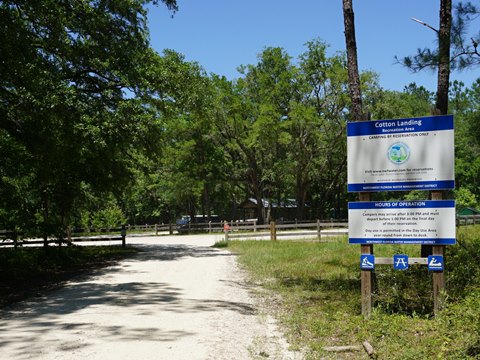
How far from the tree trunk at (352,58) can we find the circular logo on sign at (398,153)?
195 cm

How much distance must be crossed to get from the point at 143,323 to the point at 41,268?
991 cm

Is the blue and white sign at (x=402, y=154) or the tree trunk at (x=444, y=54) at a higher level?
the tree trunk at (x=444, y=54)

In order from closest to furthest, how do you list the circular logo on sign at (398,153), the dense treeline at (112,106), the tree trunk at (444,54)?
1. the circular logo on sign at (398,153)
2. the tree trunk at (444,54)
3. the dense treeline at (112,106)

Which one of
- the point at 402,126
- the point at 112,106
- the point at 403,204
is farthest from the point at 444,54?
the point at 112,106

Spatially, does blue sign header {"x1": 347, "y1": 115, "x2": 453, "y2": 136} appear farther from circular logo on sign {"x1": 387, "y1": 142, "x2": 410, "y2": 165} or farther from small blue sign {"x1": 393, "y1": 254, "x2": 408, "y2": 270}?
small blue sign {"x1": 393, "y1": 254, "x2": 408, "y2": 270}

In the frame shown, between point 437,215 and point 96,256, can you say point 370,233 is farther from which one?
point 96,256

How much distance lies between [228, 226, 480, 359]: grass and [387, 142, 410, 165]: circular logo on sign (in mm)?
2280

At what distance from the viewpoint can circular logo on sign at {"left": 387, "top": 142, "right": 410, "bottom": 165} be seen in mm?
7320

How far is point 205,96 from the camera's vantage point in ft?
70.8

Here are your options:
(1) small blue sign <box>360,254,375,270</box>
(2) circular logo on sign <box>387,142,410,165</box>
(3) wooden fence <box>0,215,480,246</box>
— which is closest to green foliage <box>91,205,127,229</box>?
(3) wooden fence <box>0,215,480,246</box>

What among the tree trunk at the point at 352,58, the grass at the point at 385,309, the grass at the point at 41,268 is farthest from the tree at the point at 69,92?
the grass at the point at 385,309

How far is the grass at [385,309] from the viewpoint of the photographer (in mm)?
5598

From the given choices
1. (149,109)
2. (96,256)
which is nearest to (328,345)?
(149,109)

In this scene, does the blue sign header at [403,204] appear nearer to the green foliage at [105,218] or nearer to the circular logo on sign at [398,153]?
the circular logo on sign at [398,153]
